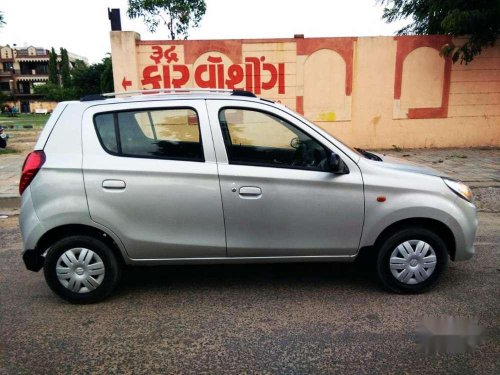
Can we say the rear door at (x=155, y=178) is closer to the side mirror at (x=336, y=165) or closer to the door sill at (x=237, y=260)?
the door sill at (x=237, y=260)

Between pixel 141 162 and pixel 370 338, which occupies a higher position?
pixel 141 162

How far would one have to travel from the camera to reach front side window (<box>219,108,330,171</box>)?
3.42m

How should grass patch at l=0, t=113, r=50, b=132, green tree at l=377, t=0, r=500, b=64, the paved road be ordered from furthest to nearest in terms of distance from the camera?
grass patch at l=0, t=113, r=50, b=132, green tree at l=377, t=0, r=500, b=64, the paved road

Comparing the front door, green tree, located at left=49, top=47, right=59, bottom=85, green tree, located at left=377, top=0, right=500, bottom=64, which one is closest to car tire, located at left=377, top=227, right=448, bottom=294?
the front door

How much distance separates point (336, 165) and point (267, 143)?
0.68 m

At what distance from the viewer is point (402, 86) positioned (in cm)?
1160

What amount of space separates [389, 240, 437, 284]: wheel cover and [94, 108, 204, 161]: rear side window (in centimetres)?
182

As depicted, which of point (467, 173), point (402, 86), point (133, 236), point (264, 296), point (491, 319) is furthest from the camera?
point (402, 86)

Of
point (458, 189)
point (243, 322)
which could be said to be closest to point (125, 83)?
point (243, 322)

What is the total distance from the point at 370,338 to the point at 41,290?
2887mm

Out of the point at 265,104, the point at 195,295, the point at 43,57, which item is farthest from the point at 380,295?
the point at 43,57

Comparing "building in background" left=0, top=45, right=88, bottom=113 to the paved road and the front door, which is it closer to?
the paved road

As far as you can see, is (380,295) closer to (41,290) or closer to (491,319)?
(491,319)

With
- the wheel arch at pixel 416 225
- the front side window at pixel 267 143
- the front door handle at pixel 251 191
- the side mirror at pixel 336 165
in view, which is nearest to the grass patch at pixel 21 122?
the front side window at pixel 267 143
